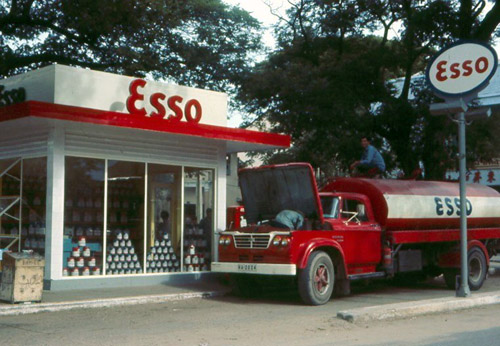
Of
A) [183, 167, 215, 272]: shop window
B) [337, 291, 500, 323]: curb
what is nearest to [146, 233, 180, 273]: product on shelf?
[183, 167, 215, 272]: shop window

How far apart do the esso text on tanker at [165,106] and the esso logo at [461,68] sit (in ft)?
18.0

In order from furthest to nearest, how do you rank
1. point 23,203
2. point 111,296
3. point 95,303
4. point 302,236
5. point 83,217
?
point 23,203
point 83,217
point 111,296
point 302,236
point 95,303

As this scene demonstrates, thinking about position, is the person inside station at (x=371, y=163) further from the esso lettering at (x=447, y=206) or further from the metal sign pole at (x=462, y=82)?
the metal sign pole at (x=462, y=82)

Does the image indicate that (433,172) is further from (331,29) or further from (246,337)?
(246,337)

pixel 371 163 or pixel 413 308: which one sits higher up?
pixel 371 163

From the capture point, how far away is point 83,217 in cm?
1373

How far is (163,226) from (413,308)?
268 inches

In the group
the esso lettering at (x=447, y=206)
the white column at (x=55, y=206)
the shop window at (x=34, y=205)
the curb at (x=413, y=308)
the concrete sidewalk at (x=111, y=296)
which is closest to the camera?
the curb at (x=413, y=308)

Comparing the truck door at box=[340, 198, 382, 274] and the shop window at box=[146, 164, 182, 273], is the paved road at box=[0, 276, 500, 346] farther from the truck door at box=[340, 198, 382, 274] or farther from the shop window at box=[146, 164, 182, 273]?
the shop window at box=[146, 164, 182, 273]

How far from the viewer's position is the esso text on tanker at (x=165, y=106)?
46.4 ft

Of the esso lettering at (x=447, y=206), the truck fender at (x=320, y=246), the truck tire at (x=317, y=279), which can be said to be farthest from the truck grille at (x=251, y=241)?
the esso lettering at (x=447, y=206)

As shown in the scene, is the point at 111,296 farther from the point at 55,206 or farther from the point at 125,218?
the point at 125,218

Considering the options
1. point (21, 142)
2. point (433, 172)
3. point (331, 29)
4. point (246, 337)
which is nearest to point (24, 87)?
point (21, 142)

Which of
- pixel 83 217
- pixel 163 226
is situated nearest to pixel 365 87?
pixel 163 226
